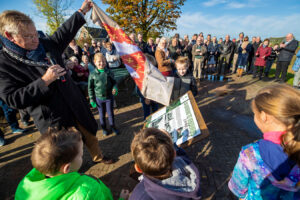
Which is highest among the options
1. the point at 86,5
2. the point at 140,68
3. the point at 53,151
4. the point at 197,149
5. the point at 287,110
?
the point at 86,5

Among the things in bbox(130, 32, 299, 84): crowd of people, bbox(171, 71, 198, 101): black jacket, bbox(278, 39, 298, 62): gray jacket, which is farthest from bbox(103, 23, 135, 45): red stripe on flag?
bbox(278, 39, 298, 62): gray jacket

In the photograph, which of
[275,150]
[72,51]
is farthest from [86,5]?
[72,51]

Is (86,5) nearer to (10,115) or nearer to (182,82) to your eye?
(182,82)

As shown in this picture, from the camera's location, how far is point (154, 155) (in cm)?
106

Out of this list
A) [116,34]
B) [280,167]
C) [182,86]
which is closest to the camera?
[280,167]

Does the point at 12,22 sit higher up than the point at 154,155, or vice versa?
the point at 12,22

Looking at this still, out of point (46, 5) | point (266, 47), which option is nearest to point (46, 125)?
point (266, 47)

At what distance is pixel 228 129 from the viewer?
3.88 meters

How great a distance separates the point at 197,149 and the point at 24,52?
10.8 ft

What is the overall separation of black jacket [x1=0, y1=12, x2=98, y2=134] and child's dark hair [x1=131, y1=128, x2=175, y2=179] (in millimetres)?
1196

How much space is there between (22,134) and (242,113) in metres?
6.72

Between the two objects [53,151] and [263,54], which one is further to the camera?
[263,54]

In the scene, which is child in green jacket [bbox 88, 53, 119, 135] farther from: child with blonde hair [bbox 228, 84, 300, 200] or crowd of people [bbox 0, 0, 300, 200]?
child with blonde hair [bbox 228, 84, 300, 200]

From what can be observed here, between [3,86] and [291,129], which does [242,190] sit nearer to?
[291,129]
